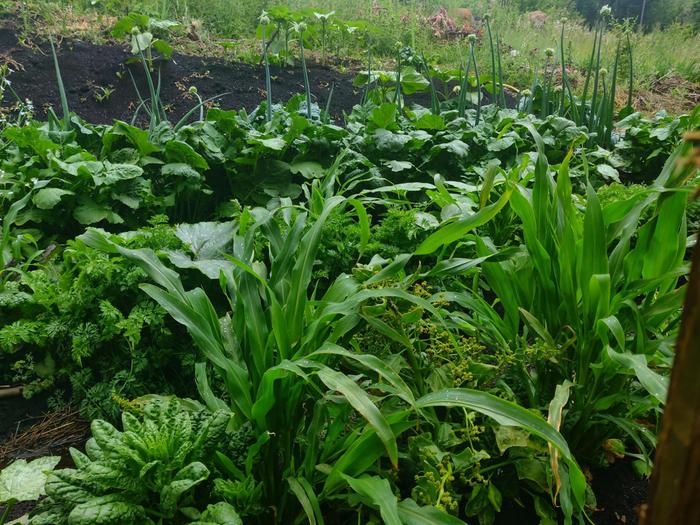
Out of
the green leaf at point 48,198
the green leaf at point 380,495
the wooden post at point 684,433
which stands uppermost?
the wooden post at point 684,433

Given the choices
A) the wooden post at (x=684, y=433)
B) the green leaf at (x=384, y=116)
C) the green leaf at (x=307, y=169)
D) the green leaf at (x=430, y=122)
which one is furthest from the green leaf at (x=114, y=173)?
the wooden post at (x=684, y=433)

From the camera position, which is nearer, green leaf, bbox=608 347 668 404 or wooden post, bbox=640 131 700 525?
wooden post, bbox=640 131 700 525

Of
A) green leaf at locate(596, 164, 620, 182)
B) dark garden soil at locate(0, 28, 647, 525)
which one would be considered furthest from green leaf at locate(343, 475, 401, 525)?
dark garden soil at locate(0, 28, 647, 525)

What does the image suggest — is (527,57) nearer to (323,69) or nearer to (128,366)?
(323,69)

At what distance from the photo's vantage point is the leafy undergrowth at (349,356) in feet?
3.64

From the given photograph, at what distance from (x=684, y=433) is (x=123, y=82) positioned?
5146mm

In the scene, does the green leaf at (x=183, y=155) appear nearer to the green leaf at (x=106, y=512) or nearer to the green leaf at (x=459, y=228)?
the green leaf at (x=459, y=228)

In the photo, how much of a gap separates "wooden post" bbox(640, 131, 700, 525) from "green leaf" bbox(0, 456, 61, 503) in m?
1.13

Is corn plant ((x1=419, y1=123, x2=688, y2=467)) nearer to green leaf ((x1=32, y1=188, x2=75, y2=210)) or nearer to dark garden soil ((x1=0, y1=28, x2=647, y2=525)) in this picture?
green leaf ((x1=32, y1=188, x2=75, y2=210))

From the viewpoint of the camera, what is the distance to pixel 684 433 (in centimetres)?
42

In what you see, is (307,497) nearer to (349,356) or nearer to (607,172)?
(349,356)

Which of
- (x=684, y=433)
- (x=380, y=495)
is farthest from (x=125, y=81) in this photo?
(x=684, y=433)

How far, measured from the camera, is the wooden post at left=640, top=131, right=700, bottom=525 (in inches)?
15.7

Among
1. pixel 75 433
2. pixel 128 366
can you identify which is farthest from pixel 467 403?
pixel 75 433
